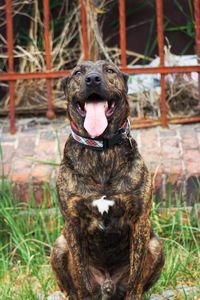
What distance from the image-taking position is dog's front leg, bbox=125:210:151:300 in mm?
5234

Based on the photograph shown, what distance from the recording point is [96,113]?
5.08m

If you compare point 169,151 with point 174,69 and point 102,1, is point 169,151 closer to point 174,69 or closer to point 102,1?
point 174,69

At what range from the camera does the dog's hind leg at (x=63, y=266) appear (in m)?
5.44

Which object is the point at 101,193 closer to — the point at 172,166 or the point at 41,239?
the point at 41,239

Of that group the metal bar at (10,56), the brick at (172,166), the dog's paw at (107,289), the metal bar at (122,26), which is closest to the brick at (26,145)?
the metal bar at (10,56)

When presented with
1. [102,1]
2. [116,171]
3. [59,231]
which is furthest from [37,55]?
[116,171]

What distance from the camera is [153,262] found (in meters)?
5.44

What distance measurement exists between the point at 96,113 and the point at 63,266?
96 centimetres

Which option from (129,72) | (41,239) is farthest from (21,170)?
(129,72)

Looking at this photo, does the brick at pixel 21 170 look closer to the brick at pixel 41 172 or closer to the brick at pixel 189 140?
the brick at pixel 41 172

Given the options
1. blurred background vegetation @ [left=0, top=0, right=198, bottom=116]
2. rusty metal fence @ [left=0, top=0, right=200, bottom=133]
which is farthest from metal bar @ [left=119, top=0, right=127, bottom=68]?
blurred background vegetation @ [left=0, top=0, right=198, bottom=116]

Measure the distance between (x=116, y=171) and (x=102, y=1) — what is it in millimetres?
3014

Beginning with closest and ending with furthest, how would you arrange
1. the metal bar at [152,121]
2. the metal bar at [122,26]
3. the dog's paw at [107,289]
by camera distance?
1. the dog's paw at [107,289]
2. the metal bar at [122,26]
3. the metal bar at [152,121]

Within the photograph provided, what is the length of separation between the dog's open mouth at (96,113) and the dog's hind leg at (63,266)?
2.43 ft
